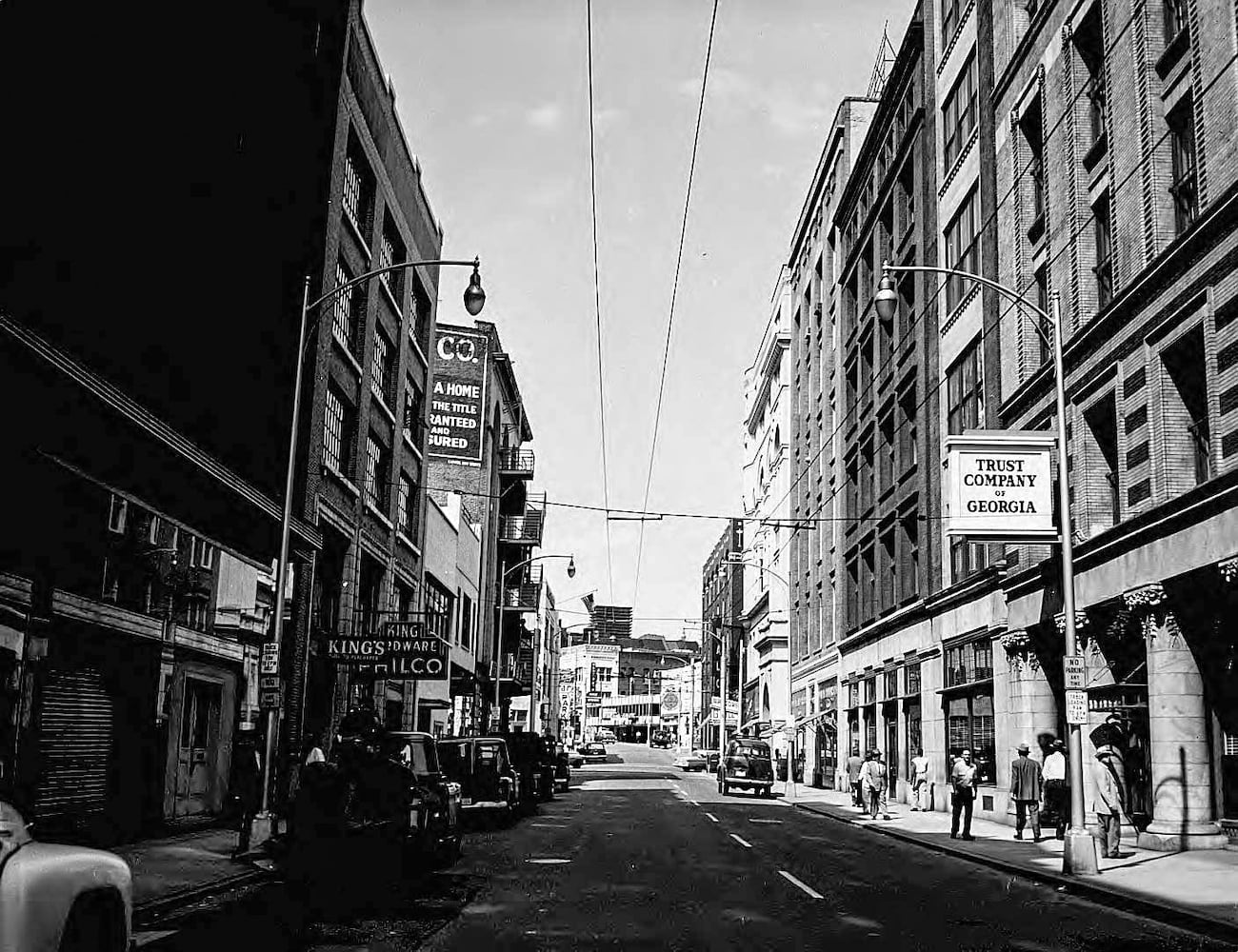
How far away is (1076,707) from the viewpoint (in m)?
19.1

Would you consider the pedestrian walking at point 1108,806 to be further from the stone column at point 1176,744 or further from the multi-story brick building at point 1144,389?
the multi-story brick building at point 1144,389

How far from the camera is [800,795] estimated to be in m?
52.6

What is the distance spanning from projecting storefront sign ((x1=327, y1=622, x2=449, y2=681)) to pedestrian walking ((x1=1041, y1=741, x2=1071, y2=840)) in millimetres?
13314

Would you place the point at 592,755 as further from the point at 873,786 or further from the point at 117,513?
the point at 117,513

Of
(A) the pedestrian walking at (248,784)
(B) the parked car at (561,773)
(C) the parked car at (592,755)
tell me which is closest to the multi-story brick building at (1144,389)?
(A) the pedestrian walking at (248,784)

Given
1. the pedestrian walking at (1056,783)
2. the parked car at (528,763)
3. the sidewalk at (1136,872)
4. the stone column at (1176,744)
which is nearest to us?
the sidewalk at (1136,872)

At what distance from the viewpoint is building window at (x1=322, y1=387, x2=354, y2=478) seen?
32625 millimetres

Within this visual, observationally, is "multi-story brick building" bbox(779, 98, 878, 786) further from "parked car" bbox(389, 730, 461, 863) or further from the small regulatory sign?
"parked car" bbox(389, 730, 461, 863)

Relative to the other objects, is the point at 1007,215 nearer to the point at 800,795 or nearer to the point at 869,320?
the point at 869,320

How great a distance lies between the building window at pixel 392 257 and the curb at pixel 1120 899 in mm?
23425

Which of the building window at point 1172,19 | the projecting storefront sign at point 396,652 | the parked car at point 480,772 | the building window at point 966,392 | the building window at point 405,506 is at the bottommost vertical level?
the parked car at point 480,772

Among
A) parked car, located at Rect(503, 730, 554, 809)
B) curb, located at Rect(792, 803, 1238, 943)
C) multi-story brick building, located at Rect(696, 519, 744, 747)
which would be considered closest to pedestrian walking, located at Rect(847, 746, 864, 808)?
parked car, located at Rect(503, 730, 554, 809)

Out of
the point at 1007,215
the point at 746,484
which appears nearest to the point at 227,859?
the point at 1007,215

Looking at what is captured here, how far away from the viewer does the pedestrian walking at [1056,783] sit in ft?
81.0
